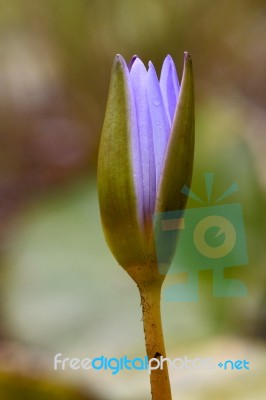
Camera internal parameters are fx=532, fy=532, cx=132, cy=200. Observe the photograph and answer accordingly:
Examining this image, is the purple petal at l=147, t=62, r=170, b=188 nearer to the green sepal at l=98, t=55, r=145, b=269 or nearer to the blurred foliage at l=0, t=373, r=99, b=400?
the green sepal at l=98, t=55, r=145, b=269

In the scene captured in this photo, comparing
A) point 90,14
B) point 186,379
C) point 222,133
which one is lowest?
point 186,379

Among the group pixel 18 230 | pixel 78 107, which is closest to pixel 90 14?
pixel 78 107

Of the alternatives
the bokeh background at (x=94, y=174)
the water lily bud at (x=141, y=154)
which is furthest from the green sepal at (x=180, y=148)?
the bokeh background at (x=94, y=174)

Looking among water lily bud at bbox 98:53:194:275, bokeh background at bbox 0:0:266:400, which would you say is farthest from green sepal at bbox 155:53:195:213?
bokeh background at bbox 0:0:266:400

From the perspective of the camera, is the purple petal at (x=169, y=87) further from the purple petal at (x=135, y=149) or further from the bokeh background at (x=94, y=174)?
the bokeh background at (x=94, y=174)

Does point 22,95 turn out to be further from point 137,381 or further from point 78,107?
point 137,381

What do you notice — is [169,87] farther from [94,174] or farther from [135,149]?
[94,174]

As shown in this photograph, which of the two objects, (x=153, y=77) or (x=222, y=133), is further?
(x=222, y=133)

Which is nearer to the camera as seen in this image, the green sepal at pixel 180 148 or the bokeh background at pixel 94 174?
the green sepal at pixel 180 148
